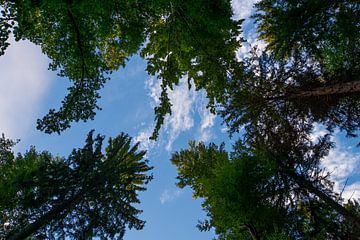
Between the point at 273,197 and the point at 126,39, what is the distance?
29.1 ft

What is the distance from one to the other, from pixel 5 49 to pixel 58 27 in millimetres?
2689

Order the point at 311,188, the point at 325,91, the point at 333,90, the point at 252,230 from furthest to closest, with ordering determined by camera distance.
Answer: the point at 311,188, the point at 252,230, the point at 325,91, the point at 333,90

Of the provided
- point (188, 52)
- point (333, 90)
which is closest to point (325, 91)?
point (333, 90)

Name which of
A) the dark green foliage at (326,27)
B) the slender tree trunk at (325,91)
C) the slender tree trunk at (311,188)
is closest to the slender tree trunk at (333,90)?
the slender tree trunk at (325,91)

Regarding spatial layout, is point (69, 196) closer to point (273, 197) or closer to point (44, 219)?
point (44, 219)

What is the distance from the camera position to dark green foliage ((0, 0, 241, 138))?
9359mm

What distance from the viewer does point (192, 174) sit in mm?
19531

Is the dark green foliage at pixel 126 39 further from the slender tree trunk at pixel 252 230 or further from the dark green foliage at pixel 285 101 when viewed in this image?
the slender tree trunk at pixel 252 230

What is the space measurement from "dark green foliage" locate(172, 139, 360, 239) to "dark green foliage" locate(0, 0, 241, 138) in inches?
131

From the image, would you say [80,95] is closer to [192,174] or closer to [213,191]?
[213,191]

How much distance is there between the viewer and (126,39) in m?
12.4

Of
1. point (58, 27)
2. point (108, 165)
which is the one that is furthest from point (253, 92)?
point (58, 27)

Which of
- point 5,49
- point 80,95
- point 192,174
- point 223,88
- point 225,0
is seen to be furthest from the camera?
point 192,174

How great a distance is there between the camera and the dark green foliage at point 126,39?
936 centimetres
